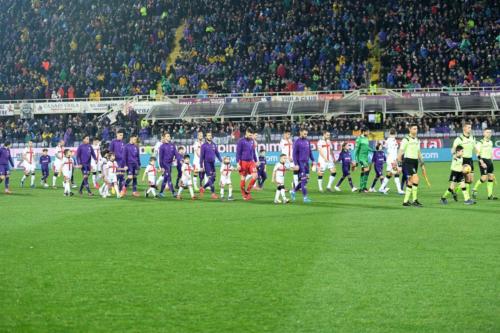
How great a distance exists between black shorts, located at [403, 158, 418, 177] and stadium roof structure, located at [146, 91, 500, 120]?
2361 centimetres

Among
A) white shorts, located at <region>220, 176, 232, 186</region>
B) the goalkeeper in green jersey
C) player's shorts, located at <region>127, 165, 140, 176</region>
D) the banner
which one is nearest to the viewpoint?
white shorts, located at <region>220, 176, 232, 186</region>

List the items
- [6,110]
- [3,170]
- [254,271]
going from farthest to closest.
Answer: [6,110]
[3,170]
[254,271]

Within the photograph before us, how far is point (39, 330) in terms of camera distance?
807 centimetres

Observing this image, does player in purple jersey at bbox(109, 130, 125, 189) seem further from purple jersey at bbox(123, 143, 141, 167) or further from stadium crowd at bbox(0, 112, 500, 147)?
stadium crowd at bbox(0, 112, 500, 147)

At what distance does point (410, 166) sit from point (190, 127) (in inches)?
1071

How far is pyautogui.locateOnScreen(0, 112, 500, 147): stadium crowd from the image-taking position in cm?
4306

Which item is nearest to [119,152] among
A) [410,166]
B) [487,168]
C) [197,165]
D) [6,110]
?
[197,165]

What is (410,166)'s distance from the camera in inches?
780

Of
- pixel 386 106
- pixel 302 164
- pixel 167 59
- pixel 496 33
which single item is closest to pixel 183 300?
pixel 302 164

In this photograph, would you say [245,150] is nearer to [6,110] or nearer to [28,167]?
[28,167]

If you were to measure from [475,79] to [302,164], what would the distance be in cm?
2522

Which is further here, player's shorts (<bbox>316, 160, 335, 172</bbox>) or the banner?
the banner

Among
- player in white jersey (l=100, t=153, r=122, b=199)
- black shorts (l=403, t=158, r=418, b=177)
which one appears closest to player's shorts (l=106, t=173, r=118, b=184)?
player in white jersey (l=100, t=153, r=122, b=199)

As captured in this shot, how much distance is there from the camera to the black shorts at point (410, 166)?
19781mm
